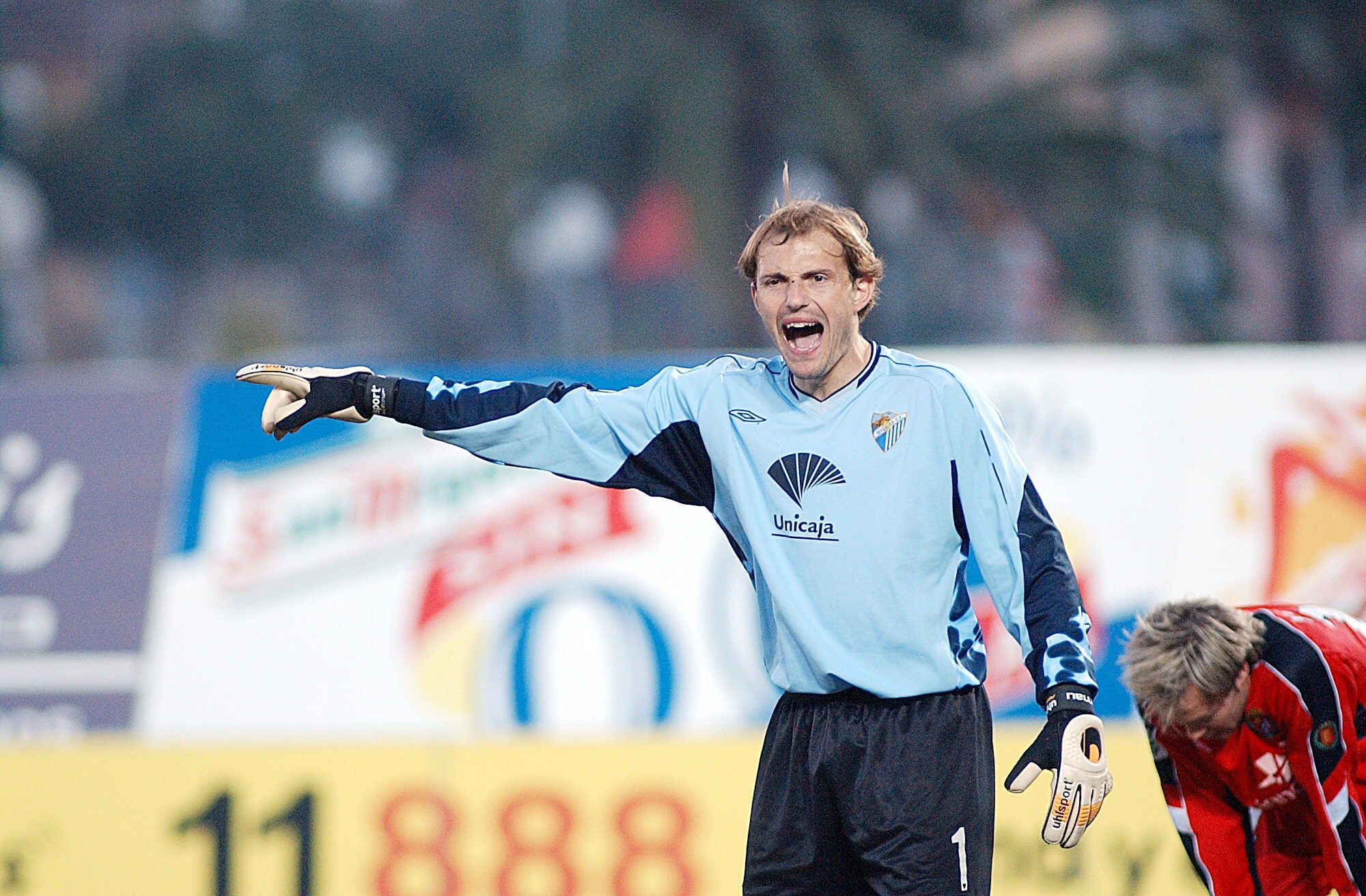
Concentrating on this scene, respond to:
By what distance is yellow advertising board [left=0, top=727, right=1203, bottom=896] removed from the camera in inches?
218

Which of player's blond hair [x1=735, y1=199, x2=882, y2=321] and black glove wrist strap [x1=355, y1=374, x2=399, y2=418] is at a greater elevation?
player's blond hair [x1=735, y1=199, x2=882, y2=321]

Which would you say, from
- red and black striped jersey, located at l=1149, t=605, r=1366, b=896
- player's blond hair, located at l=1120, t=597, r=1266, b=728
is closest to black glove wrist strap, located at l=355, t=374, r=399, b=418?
player's blond hair, located at l=1120, t=597, r=1266, b=728

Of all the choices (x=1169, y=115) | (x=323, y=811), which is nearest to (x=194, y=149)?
(x=1169, y=115)

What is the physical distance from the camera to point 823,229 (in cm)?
316

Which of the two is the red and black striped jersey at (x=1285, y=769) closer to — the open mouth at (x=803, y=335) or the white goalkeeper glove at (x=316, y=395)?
the open mouth at (x=803, y=335)

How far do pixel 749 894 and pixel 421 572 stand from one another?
484 cm

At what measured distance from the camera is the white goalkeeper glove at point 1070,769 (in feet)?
9.36

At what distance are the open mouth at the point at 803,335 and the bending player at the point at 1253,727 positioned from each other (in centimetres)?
106

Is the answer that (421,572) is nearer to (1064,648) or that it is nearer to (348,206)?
(1064,648)

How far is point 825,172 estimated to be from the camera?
2298 cm

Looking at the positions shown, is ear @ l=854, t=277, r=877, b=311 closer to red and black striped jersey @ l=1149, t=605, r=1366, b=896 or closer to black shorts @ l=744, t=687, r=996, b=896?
black shorts @ l=744, t=687, r=996, b=896

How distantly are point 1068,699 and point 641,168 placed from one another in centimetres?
2369

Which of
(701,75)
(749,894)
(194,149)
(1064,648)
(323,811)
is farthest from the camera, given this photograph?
(194,149)

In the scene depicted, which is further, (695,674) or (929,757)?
(695,674)
